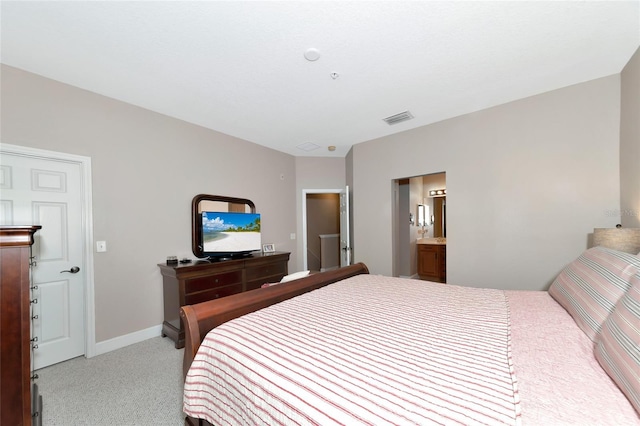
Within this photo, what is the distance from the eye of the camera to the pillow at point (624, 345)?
81 cm

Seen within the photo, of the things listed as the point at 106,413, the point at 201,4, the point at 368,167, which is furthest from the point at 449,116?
the point at 106,413


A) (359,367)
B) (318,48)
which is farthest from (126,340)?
(318,48)

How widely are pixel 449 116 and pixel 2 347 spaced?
4451mm

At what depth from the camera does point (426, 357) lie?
105 cm

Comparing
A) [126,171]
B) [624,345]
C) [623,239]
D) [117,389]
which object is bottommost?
[117,389]

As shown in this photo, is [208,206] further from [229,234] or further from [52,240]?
[52,240]

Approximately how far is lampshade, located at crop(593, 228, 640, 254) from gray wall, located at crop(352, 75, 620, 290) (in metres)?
0.74

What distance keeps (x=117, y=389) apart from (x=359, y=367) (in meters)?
2.30

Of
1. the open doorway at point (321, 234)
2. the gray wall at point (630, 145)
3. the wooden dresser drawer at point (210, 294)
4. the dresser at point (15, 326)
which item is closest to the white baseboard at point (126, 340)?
the wooden dresser drawer at point (210, 294)

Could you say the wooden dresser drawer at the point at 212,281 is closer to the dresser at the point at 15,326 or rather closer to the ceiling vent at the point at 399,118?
the dresser at the point at 15,326

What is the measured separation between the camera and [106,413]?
1823 millimetres

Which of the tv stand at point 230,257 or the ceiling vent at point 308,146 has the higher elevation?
the ceiling vent at point 308,146

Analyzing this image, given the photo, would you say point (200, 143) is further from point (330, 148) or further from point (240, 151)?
point (330, 148)

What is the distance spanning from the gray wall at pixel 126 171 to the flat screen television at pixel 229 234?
9.5 inches
